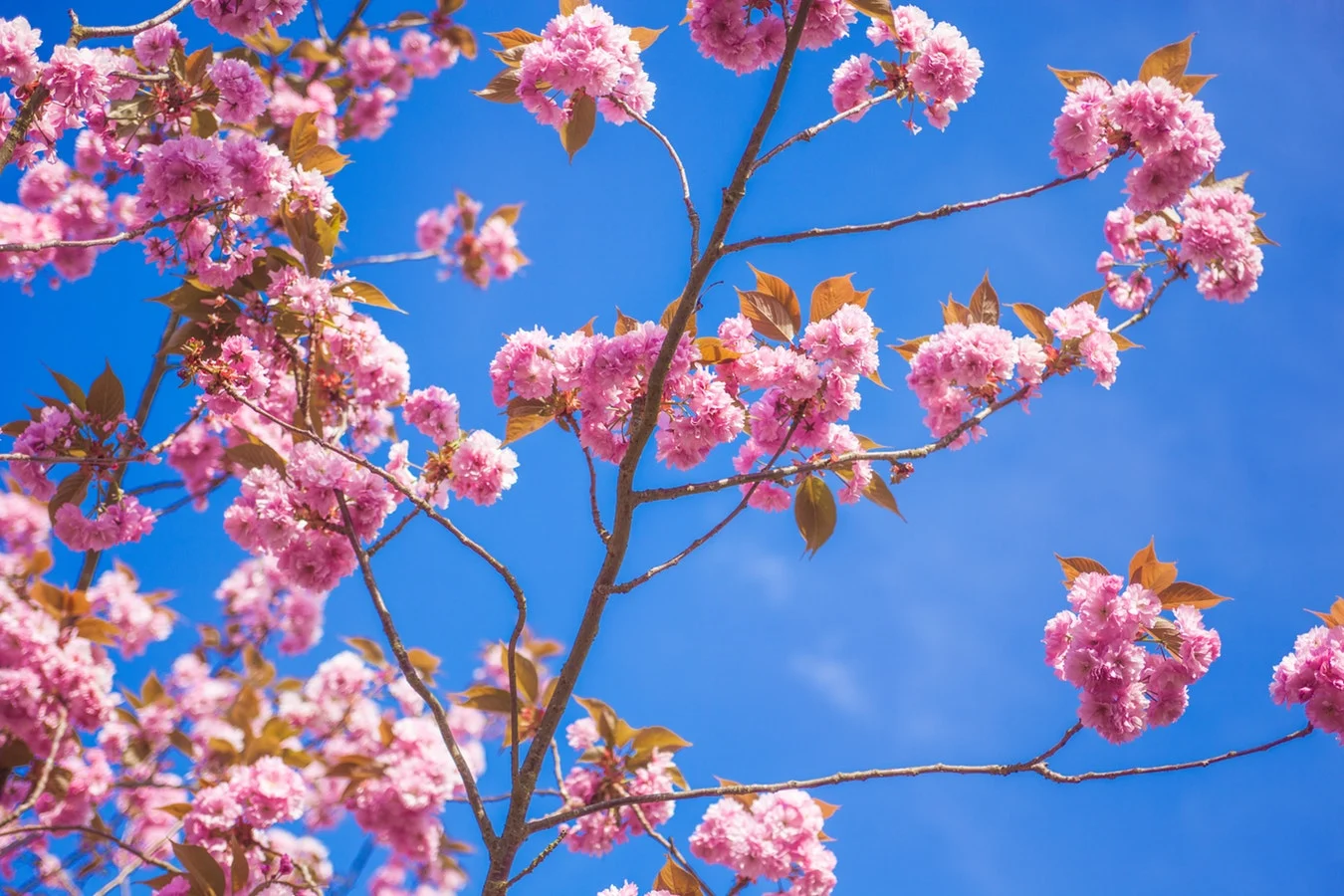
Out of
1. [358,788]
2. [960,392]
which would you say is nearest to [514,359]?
[960,392]

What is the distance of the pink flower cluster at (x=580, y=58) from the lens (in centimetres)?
252

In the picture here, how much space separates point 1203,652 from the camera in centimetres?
268

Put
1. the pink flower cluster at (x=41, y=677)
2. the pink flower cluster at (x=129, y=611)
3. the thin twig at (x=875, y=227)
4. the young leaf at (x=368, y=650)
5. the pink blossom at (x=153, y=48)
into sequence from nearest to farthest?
the thin twig at (x=875, y=227), the pink blossom at (x=153, y=48), the pink flower cluster at (x=41, y=677), the young leaf at (x=368, y=650), the pink flower cluster at (x=129, y=611)

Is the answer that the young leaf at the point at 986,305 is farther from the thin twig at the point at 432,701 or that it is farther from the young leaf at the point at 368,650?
the young leaf at the point at 368,650

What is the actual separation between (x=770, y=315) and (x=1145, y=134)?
1.40 m

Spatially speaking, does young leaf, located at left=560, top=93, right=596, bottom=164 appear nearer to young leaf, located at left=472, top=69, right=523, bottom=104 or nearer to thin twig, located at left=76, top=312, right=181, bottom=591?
young leaf, located at left=472, top=69, right=523, bottom=104

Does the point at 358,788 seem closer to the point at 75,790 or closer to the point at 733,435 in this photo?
the point at 75,790

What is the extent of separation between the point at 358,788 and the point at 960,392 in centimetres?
356

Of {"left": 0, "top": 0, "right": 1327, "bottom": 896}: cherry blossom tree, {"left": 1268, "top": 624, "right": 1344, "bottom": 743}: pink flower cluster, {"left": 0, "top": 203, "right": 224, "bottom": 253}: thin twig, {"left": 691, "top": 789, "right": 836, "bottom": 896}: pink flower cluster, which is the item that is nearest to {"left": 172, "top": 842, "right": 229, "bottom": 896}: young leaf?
{"left": 0, "top": 0, "right": 1327, "bottom": 896}: cherry blossom tree

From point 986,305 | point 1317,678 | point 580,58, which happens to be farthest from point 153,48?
point 1317,678

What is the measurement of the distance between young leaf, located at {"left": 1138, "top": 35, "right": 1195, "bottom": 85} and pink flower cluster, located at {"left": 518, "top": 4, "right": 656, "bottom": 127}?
1.73 m

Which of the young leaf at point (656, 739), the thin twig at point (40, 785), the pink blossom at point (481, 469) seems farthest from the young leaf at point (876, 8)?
the thin twig at point (40, 785)

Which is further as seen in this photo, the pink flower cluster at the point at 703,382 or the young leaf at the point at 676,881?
the young leaf at the point at 676,881

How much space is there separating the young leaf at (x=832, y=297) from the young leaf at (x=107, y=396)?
2628 millimetres
